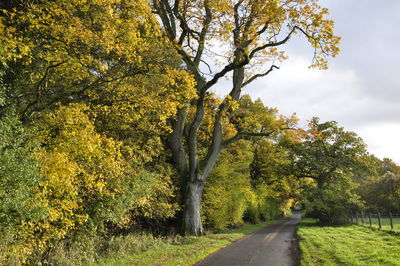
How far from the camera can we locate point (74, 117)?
348 inches

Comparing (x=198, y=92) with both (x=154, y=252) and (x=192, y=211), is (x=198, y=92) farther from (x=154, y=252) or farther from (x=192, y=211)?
(x=154, y=252)

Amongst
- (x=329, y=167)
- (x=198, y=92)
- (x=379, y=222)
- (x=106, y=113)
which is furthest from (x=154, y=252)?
(x=329, y=167)

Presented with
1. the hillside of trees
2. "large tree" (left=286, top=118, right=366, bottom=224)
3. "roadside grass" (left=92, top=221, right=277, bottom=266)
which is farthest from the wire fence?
"roadside grass" (left=92, top=221, right=277, bottom=266)

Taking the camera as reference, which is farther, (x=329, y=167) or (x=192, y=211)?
(x=329, y=167)

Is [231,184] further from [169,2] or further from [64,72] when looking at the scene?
[64,72]

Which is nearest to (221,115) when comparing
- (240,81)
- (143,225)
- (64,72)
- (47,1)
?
(240,81)

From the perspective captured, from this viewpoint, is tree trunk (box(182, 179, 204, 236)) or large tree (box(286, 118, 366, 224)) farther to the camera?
large tree (box(286, 118, 366, 224))

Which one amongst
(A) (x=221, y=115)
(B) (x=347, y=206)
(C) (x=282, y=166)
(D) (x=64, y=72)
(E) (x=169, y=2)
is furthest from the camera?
(C) (x=282, y=166)

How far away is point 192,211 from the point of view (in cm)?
1593

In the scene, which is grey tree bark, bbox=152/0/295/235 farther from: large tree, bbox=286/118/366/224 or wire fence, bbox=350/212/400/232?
large tree, bbox=286/118/366/224

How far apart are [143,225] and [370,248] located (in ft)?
35.5

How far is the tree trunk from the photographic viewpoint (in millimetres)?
15594

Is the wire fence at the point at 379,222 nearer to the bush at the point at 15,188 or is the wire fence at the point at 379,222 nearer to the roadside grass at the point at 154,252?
the roadside grass at the point at 154,252

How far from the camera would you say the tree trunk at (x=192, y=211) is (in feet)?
51.2
